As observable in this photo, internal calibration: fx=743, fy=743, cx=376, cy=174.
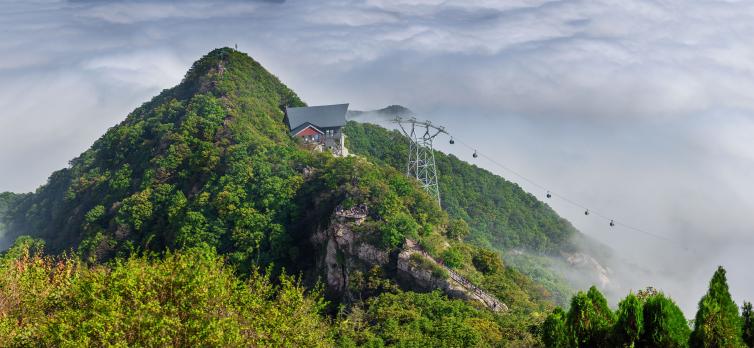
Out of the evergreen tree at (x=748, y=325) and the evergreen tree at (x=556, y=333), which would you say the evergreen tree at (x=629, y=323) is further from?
the evergreen tree at (x=748, y=325)

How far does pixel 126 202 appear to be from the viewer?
74.2 meters

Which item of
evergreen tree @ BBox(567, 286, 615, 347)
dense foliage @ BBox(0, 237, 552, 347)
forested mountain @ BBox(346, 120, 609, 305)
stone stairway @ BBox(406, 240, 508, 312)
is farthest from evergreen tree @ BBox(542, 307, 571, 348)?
forested mountain @ BBox(346, 120, 609, 305)

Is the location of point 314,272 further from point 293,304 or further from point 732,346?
point 732,346

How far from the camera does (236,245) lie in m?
63.2

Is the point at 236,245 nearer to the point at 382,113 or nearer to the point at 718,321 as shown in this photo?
the point at 718,321

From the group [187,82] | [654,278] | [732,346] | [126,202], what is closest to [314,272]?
[126,202]

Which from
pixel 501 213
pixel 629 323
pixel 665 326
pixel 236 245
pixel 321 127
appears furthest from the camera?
pixel 501 213

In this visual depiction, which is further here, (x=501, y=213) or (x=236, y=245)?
(x=501, y=213)

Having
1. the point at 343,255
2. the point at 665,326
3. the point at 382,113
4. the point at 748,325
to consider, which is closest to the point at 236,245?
the point at 343,255

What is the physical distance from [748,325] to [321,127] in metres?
61.0

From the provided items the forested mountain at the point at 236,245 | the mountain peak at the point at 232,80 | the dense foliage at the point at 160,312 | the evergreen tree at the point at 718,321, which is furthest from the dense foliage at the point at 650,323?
the mountain peak at the point at 232,80

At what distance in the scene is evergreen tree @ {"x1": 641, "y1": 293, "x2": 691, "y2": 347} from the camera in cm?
2698

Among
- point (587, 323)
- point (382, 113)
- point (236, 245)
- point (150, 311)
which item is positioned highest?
point (382, 113)

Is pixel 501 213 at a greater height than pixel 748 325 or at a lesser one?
greater
